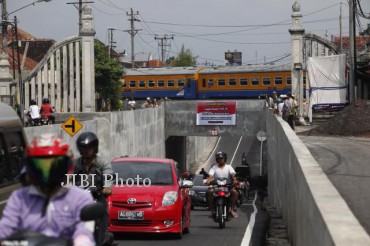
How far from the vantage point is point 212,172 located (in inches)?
717

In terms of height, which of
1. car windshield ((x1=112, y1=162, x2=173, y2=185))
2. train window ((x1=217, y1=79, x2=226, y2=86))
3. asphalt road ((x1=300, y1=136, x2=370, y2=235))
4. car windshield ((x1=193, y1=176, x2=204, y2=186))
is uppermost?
train window ((x1=217, y1=79, x2=226, y2=86))

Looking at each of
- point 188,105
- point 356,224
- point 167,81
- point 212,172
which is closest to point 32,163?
point 356,224

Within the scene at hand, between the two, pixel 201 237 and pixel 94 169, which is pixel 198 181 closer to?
pixel 201 237

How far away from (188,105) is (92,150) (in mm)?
41108

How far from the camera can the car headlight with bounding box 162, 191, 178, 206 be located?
15695 mm

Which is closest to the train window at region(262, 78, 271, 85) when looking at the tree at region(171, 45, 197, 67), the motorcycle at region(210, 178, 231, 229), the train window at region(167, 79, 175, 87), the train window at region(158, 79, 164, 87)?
the train window at region(167, 79, 175, 87)

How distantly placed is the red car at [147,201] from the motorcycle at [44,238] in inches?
405

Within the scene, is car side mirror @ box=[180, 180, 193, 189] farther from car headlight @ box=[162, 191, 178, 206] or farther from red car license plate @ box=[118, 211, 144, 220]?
red car license plate @ box=[118, 211, 144, 220]

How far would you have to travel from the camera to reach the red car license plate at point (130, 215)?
15.6 meters

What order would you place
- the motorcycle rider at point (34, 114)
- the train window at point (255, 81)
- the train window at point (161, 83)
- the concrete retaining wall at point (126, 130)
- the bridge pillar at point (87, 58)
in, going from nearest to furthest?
the motorcycle rider at point (34, 114) → the concrete retaining wall at point (126, 130) → the bridge pillar at point (87, 58) → the train window at point (255, 81) → the train window at point (161, 83)

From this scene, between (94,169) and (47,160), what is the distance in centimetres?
536

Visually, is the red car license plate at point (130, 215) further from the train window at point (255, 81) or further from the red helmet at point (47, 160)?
the train window at point (255, 81)

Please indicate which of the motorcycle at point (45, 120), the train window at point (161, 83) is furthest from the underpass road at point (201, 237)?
the train window at point (161, 83)

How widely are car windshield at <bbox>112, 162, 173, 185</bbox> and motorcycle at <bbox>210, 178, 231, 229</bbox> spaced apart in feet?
6.11
